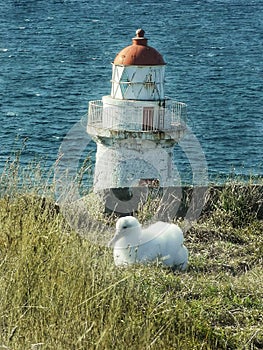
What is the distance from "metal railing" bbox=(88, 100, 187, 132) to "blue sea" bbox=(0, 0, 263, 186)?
Result: 4.83 feet

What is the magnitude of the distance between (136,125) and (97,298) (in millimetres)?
9417

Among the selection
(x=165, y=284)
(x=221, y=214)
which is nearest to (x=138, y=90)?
(x=221, y=214)

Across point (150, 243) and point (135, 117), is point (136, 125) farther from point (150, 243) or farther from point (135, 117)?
point (150, 243)

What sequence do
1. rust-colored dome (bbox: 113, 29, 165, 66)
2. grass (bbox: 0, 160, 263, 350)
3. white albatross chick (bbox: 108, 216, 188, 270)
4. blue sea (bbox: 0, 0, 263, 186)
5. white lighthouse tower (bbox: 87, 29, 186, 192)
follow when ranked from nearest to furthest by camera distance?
grass (bbox: 0, 160, 263, 350)
white albatross chick (bbox: 108, 216, 188, 270)
rust-colored dome (bbox: 113, 29, 165, 66)
white lighthouse tower (bbox: 87, 29, 186, 192)
blue sea (bbox: 0, 0, 263, 186)

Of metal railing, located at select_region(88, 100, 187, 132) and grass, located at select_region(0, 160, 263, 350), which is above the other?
metal railing, located at select_region(88, 100, 187, 132)

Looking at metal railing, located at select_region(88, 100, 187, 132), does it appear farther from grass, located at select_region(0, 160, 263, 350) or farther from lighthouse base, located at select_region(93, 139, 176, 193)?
grass, located at select_region(0, 160, 263, 350)

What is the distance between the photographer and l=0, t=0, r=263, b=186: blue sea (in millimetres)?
35438

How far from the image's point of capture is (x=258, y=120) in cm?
4062

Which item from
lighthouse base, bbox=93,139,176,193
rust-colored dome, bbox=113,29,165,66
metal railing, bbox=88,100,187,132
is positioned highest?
rust-colored dome, bbox=113,29,165,66

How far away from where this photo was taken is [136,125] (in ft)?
46.2

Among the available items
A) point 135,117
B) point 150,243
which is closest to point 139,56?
point 135,117

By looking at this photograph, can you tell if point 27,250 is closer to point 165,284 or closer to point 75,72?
point 165,284

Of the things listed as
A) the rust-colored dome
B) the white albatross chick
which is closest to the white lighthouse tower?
the rust-colored dome

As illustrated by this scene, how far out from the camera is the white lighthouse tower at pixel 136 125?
13766mm
